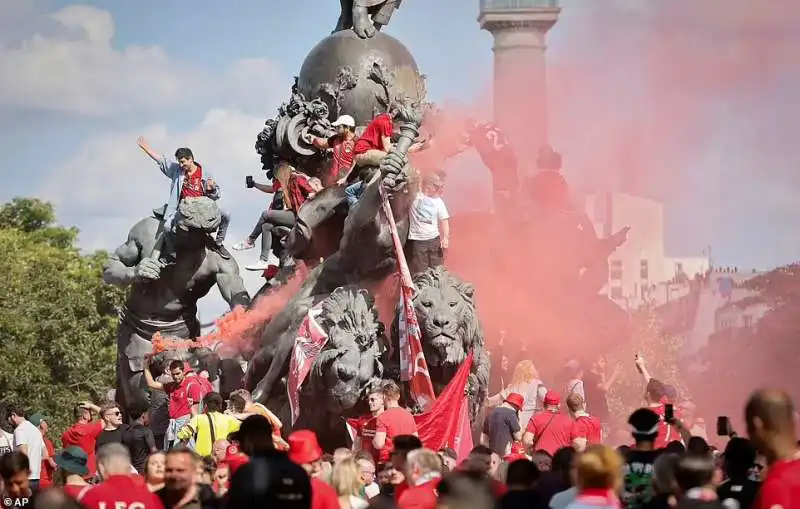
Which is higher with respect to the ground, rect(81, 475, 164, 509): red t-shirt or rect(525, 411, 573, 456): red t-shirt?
rect(525, 411, 573, 456): red t-shirt

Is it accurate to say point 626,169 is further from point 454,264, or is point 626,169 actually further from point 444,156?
point 444,156

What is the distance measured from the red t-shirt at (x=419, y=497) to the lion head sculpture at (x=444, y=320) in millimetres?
9421

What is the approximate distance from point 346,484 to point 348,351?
29.6ft

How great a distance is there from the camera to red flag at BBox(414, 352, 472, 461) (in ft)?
70.9

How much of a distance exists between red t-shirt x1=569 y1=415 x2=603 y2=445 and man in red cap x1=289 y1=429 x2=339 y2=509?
4909 mm

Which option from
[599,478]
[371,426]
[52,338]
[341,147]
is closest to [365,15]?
[341,147]

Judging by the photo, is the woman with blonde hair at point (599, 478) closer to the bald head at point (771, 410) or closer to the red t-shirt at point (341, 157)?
→ the bald head at point (771, 410)

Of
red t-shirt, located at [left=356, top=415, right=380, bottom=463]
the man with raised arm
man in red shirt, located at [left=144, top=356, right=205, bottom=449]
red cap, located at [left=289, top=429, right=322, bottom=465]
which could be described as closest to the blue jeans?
the man with raised arm

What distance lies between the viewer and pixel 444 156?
2542 cm

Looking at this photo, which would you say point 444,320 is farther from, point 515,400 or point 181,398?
point 181,398

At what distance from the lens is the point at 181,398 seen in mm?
22062

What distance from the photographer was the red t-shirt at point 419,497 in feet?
41.1

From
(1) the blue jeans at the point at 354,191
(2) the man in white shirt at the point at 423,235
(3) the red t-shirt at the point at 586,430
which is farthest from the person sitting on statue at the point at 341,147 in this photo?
(3) the red t-shirt at the point at 586,430

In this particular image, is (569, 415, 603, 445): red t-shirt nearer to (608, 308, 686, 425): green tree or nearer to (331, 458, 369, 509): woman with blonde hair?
(331, 458, 369, 509): woman with blonde hair
